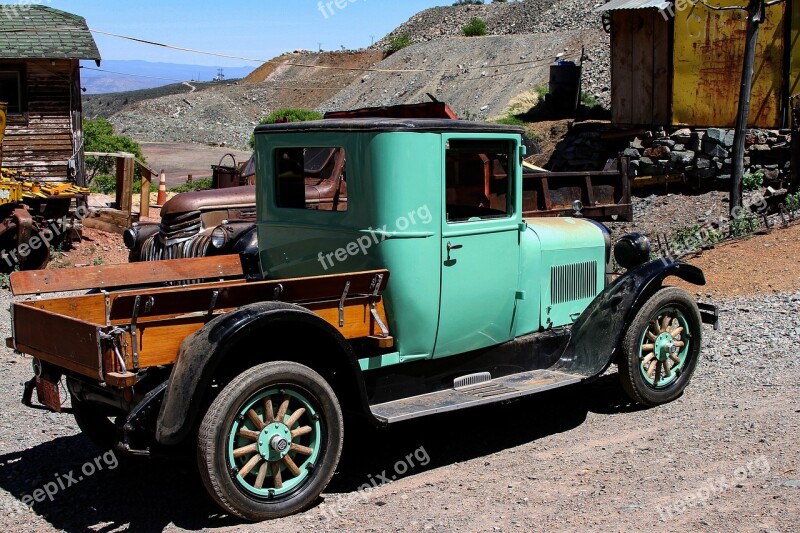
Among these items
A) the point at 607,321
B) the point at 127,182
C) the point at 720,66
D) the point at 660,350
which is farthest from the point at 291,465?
the point at 720,66

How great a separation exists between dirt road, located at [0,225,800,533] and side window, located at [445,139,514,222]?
144 centimetres

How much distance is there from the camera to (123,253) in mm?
15859

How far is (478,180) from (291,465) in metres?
2.14

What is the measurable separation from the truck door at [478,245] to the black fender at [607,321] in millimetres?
526

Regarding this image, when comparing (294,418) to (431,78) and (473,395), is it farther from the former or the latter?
(431,78)

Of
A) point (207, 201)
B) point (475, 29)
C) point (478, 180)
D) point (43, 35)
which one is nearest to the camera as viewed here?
point (478, 180)

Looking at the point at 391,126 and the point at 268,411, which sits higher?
the point at 391,126

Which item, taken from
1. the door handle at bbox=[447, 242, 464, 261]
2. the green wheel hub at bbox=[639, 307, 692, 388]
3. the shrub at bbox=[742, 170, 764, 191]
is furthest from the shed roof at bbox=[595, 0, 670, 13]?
the door handle at bbox=[447, 242, 464, 261]

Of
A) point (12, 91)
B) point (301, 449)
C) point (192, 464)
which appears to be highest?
point (12, 91)

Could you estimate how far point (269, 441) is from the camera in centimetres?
451

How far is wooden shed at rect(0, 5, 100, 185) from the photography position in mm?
18406

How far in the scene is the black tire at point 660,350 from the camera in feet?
Answer: 19.8

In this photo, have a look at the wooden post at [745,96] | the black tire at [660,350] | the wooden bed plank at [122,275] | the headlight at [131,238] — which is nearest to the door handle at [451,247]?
the black tire at [660,350]

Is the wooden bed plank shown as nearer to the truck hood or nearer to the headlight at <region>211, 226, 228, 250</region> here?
the headlight at <region>211, 226, 228, 250</region>
